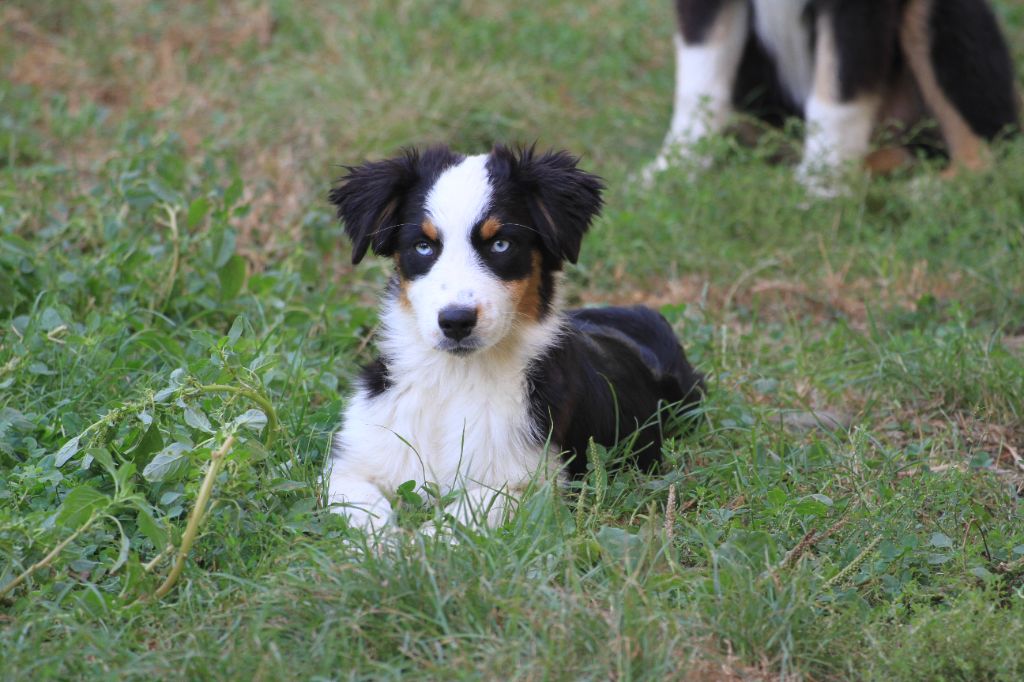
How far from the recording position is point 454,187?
343 centimetres

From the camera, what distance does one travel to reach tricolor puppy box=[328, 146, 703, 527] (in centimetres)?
337

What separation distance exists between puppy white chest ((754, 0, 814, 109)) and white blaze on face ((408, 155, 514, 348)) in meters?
3.44

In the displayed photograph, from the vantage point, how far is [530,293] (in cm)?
355

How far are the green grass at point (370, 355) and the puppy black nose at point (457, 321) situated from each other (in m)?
0.48

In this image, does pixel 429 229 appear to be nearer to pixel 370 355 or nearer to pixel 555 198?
pixel 555 198

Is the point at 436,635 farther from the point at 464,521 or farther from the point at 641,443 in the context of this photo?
the point at 641,443

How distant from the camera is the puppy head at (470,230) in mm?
3332

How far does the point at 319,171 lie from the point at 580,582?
3565 mm

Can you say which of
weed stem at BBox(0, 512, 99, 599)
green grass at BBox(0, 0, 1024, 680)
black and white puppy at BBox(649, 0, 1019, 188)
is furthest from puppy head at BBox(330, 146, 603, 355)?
black and white puppy at BBox(649, 0, 1019, 188)

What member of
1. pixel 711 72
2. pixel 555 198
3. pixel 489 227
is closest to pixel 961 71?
pixel 711 72

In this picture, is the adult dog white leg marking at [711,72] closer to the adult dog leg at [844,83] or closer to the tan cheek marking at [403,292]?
the adult dog leg at [844,83]

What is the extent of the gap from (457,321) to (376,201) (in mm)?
479

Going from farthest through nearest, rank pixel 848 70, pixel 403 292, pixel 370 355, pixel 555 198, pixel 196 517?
pixel 848 70
pixel 370 355
pixel 403 292
pixel 555 198
pixel 196 517

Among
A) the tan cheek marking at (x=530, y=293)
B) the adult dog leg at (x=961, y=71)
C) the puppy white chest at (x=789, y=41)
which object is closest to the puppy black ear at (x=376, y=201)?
the tan cheek marking at (x=530, y=293)
